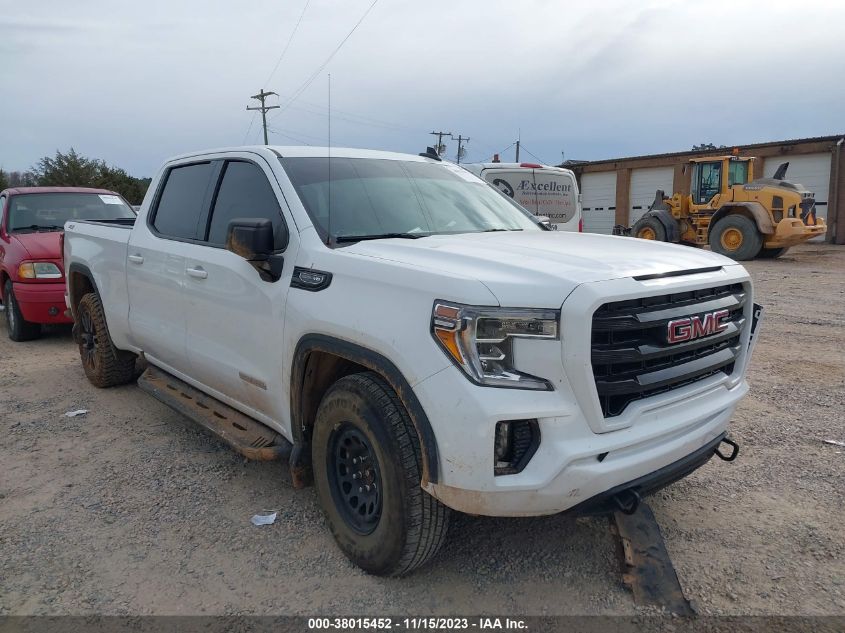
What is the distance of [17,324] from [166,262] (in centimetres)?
487

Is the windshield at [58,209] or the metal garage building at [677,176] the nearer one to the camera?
the windshield at [58,209]

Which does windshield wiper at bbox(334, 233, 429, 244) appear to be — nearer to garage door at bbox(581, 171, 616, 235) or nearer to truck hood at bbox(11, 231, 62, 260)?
truck hood at bbox(11, 231, 62, 260)

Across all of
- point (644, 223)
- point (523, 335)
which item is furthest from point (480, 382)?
point (644, 223)

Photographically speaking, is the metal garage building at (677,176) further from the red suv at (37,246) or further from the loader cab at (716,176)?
the red suv at (37,246)

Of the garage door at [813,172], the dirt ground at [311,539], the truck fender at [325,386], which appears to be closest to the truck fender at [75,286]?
the dirt ground at [311,539]

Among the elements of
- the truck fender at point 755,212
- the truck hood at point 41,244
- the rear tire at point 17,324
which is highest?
the truck fender at point 755,212

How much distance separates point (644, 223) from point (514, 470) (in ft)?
57.0

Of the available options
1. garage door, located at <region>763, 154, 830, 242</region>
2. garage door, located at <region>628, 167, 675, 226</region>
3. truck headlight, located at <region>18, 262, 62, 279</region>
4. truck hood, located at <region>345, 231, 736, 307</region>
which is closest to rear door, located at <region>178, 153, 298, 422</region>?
truck hood, located at <region>345, 231, 736, 307</region>

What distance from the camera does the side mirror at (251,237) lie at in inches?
120

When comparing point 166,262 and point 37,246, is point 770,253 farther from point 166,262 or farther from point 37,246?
point 166,262

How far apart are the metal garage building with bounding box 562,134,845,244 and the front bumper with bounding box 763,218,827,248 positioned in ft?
20.4

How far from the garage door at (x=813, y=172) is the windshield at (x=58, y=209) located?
2361 cm

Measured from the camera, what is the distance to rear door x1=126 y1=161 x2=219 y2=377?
4.23 metres

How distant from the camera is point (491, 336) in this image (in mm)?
2418
